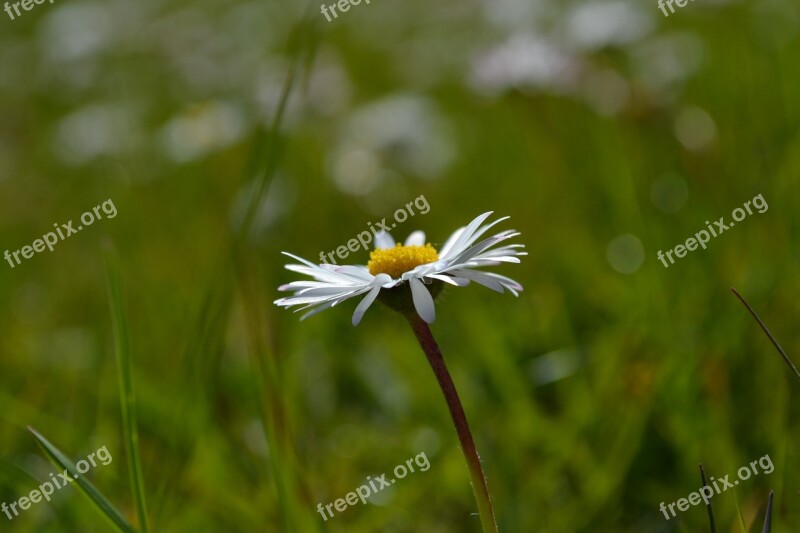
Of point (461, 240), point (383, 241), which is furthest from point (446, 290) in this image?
point (461, 240)

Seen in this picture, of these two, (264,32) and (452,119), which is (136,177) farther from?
(264,32)

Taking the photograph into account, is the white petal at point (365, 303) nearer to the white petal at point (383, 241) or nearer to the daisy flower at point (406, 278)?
the daisy flower at point (406, 278)

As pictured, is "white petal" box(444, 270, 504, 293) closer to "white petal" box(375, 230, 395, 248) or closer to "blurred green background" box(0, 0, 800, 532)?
"blurred green background" box(0, 0, 800, 532)

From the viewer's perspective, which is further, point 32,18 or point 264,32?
point 32,18

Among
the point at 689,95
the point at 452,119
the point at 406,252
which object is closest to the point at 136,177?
the point at 452,119

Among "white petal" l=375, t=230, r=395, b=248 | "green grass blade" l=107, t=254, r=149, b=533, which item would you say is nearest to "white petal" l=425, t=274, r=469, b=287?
"white petal" l=375, t=230, r=395, b=248

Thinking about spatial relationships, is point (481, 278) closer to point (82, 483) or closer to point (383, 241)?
point (383, 241)

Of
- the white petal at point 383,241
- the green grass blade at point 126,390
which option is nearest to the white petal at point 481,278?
the white petal at point 383,241
